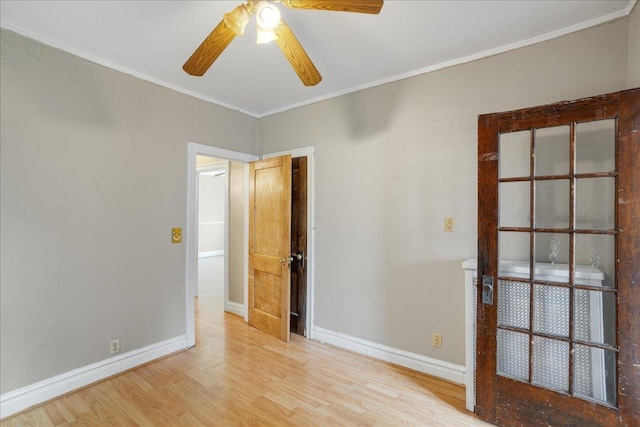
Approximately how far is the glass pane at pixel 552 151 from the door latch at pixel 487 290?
771 millimetres

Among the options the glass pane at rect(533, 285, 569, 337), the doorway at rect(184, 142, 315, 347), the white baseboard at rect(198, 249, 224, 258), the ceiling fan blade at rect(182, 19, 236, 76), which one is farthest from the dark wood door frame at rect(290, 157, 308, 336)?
the white baseboard at rect(198, 249, 224, 258)

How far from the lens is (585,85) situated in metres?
1.95

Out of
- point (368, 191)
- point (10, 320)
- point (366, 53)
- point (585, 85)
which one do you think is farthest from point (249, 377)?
point (585, 85)

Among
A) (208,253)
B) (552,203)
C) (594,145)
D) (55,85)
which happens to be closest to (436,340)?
(552,203)

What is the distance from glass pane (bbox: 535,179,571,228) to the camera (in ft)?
6.03

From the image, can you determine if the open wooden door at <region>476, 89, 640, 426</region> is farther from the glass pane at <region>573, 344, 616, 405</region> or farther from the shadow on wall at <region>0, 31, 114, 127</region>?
the shadow on wall at <region>0, 31, 114, 127</region>

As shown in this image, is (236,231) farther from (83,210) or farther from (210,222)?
(210,222)

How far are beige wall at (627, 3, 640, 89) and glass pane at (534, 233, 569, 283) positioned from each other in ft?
3.35

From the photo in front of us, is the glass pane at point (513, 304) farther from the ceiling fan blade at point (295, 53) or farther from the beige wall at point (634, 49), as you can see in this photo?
the ceiling fan blade at point (295, 53)

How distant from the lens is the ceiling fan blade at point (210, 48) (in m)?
1.52

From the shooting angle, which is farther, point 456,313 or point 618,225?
point 456,313

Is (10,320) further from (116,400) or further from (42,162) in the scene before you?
(42,162)

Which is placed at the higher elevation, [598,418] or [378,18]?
[378,18]

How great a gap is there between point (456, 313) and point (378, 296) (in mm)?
704
